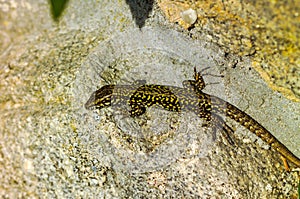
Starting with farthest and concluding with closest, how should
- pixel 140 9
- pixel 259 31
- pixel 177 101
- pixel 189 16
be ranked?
1. pixel 140 9
2. pixel 177 101
3. pixel 189 16
4. pixel 259 31

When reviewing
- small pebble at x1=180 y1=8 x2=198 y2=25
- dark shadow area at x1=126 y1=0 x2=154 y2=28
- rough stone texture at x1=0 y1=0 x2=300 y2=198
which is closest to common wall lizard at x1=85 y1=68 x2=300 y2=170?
rough stone texture at x1=0 y1=0 x2=300 y2=198

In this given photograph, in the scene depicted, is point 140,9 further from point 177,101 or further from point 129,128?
point 129,128

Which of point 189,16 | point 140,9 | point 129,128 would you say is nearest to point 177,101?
point 129,128

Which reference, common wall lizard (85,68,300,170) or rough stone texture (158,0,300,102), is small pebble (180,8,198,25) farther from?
common wall lizard (85,68,300,170)

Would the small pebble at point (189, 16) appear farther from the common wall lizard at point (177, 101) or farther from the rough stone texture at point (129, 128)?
the common wall lizard at point (177, 101)

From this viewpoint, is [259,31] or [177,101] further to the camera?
[177,101]

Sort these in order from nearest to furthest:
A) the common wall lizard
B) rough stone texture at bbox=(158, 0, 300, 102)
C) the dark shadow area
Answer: rough stone texture at bbox=(158, 0, 300, 102) → the common wall lizard → the dark shadow area
